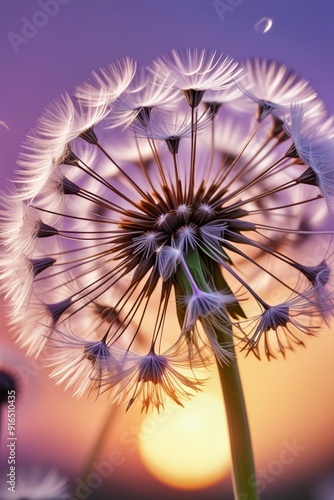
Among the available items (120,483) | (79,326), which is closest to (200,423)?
(120,483)

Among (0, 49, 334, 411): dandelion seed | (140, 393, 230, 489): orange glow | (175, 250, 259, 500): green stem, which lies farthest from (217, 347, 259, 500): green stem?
(140, 393, 230, 489): orange glow

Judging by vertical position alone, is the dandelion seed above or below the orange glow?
above

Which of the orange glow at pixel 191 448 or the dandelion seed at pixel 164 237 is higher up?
the dandelion seed at pixel 164 237

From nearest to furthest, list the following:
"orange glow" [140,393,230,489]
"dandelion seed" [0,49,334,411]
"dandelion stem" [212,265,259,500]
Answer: "dandelion seed" [0,49,334,411] → "dandelion stem" [212,265,259,500] → "orange glow" [140,393,230,489]

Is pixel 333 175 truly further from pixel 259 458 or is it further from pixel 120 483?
pixel 120 483

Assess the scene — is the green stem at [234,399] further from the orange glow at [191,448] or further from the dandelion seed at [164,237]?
the orange glow at [191,448]

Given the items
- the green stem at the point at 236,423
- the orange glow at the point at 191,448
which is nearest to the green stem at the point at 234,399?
the green stem at the point at 236,423

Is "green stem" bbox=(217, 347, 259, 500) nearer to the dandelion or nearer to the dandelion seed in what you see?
the dandelion

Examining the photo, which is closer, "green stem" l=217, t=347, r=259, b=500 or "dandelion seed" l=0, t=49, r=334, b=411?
"dandelion seed" l=0, t=49, r=334, b=411
